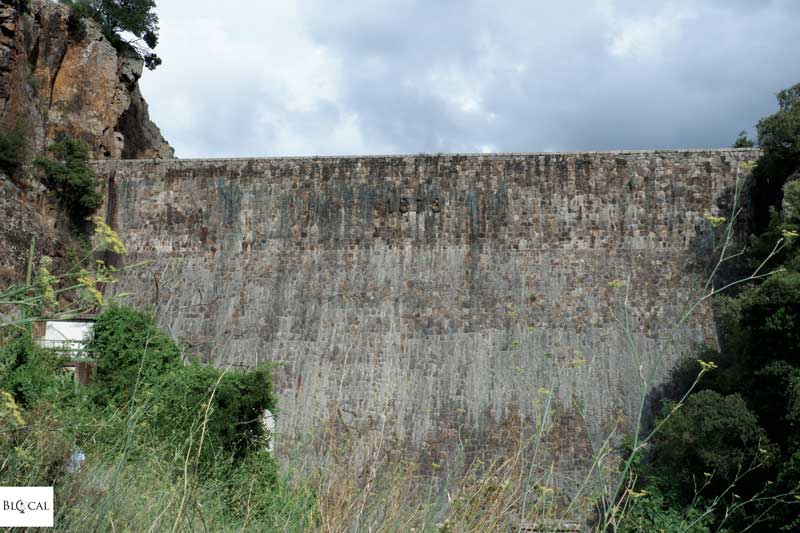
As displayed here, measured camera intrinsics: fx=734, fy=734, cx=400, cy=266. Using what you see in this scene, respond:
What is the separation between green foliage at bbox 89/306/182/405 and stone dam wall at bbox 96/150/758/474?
1.76 meters

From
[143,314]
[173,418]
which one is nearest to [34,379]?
[173,418]

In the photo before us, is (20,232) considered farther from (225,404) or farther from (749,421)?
(749,421)

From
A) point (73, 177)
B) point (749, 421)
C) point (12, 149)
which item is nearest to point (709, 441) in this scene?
point (749, 421)

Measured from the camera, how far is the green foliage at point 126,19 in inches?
790

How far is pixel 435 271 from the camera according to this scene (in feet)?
53.7

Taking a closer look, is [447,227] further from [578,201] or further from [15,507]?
[15,507]

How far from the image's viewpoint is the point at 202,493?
4.88 meters

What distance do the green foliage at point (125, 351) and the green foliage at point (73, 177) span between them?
→ 4771mm

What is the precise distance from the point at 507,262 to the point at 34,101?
1160 cm

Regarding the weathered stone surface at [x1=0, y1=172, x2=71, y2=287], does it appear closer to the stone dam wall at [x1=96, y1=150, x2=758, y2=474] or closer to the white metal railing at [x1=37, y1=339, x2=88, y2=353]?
the stone dam wall at [x1=96, y1=150, x2=758, y2=474]

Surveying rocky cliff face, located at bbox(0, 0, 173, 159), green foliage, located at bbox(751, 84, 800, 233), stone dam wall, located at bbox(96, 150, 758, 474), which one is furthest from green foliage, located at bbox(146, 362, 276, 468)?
green foliage, located at bbox(751, 84, 800, 233)

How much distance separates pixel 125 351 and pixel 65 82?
8.82 metres

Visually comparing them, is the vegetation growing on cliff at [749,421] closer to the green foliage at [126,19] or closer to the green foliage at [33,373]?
the green foliage at [33,373]

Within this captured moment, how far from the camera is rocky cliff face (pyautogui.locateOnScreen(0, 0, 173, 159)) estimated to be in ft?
54.2
